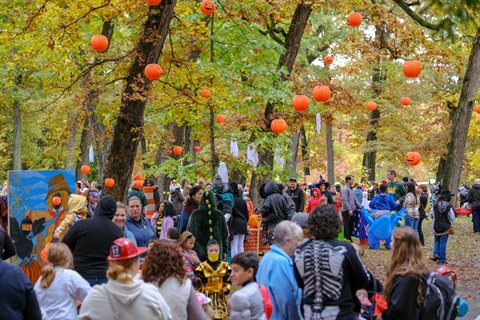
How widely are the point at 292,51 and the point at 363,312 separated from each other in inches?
583

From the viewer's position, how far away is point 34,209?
12273mm

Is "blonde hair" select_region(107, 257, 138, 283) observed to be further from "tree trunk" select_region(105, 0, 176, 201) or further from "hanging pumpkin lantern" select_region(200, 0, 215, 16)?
"hanging pumpkin lantern" select_region(200, 0, 215, 16)

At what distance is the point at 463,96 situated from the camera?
2203 centimetres

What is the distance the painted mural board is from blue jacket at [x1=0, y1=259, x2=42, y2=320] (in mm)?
6657

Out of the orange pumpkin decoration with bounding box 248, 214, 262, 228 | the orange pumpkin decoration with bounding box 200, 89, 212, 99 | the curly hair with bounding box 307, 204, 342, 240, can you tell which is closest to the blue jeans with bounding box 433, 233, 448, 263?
the orange pumpkin decoration with bounding box 248, 214, 262, 228

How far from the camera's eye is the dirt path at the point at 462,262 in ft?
40.8

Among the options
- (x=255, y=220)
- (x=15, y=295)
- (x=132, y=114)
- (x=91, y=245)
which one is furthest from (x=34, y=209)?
(x=15, y=295)

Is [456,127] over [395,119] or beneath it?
beneath

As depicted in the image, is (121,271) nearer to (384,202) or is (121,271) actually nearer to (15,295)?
(15,295)

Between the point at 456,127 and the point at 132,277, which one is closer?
the point at 132,277

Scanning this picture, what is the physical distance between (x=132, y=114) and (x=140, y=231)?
401cm

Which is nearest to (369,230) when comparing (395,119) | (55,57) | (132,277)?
(55,57)

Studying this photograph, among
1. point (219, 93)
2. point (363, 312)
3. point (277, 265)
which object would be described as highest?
point (219, 93)

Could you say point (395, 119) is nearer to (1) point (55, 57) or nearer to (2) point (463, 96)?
(2) point (463, 96)
